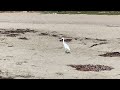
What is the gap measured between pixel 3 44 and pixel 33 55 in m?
3.77

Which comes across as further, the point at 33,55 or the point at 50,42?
the point at 50,42

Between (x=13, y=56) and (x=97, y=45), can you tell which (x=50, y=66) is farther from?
(x=97, y=45)

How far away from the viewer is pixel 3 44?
19.0 metres

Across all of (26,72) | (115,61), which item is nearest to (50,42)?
(115,61)
